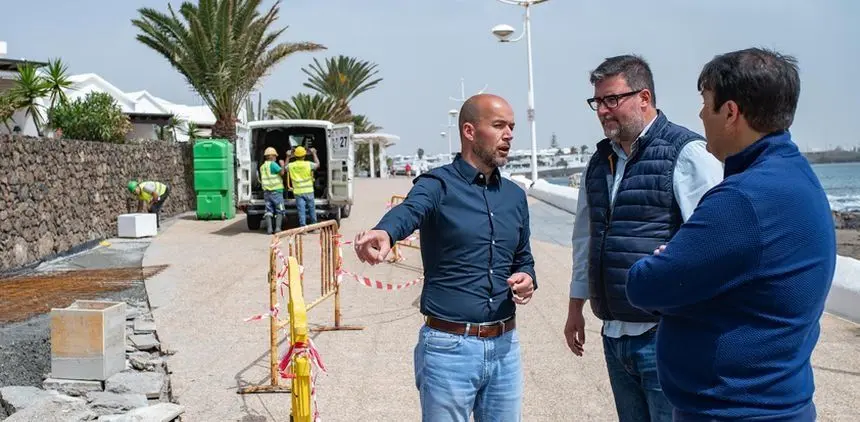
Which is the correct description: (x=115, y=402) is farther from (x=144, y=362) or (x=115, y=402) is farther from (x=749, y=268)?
(x=749, y=268)

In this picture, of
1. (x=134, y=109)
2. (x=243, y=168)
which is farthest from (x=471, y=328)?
(x=134, y=109)

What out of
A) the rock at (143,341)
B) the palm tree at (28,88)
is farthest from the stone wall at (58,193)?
the rock at (143,341)

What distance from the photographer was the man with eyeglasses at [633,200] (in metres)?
3.33

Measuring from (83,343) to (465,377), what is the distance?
3924mm

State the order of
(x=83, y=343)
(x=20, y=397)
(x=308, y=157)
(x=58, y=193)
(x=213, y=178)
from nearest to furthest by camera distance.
Answer: 1. (x=20, y=397)
2. (x=83, y=343)
3. (x=58, y=193)
4. (x=308, y=157)
5. (x=213, y=178)

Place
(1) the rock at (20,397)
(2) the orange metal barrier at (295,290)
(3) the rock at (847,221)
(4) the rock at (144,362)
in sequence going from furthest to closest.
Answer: (3) the rock at (847,221), (4) the rock at (144,362), (1) the rock at (20,397), (2) the orange metal barrier at (295,290)

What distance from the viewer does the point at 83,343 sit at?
248 inches

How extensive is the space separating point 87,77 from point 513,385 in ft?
126

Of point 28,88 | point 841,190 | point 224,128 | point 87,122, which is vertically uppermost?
point 28,88

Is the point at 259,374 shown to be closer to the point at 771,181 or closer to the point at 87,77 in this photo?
the point at 771,181

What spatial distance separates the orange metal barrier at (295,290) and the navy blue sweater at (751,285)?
1738mm

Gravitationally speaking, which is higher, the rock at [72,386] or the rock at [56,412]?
the rock at [56,412]

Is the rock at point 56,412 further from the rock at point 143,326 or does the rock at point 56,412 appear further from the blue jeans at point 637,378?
the blue jeans at point 637,378

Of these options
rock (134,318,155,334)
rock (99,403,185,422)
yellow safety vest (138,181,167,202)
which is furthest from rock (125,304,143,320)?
yellow safety vest (138,181,167,202)
